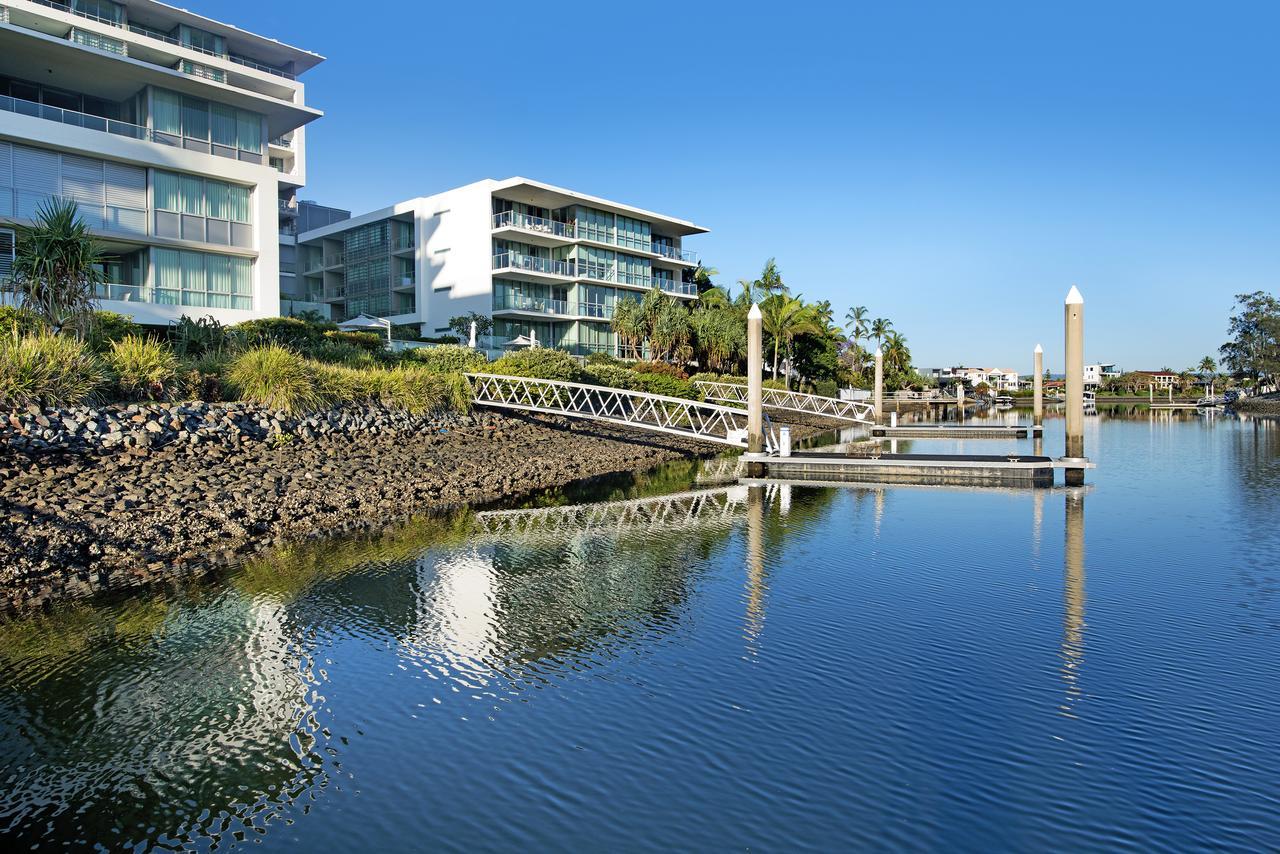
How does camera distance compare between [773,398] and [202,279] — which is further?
[773,398]

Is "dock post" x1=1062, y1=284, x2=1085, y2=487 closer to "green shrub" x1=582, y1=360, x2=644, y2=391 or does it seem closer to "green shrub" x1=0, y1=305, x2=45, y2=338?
"green shrub" x1=582, y1=360, x2=644, y2=391

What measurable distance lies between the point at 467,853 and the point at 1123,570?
10473mm

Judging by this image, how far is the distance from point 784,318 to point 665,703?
48370mm

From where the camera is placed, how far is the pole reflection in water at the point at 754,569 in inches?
363

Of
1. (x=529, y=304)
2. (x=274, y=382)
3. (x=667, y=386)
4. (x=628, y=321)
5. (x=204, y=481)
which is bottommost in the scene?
(x=204, y=481)

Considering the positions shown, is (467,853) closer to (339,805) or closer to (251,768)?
(339,805)

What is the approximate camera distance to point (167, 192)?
2736 centimetres

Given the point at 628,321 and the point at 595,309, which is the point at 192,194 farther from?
the point at 595,309

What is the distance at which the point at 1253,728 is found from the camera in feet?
21.2

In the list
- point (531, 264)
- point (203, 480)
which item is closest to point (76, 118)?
point (203, 480)

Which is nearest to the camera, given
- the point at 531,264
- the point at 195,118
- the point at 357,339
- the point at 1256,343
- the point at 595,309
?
the point at 195,118

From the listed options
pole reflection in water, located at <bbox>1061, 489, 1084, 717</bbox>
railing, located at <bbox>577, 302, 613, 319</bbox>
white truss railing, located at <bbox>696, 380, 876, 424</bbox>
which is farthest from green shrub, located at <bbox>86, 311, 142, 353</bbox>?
railing, located at <bbox>577, 302, 613, 319</bbox>

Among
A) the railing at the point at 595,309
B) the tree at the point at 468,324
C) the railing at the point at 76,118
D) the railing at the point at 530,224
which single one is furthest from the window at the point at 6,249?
the railing at the point at 595,309

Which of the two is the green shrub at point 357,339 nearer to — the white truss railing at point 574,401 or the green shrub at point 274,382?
the white truss railing at point 574,401
